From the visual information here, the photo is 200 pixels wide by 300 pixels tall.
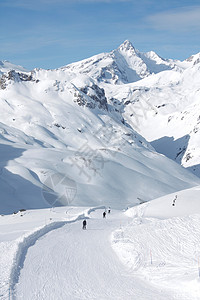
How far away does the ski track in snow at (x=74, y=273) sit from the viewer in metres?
17.8

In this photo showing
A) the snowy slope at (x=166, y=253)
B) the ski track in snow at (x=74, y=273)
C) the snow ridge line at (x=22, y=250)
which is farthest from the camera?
the snowy slope at (x=166, y=253)

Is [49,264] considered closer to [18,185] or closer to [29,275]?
[29,275]

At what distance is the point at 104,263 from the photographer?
2347 cm

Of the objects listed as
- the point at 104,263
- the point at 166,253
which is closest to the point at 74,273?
the point at 104,263

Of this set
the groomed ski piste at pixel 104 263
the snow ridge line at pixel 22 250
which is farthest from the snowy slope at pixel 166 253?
the snow ridge line at pixel 22 250

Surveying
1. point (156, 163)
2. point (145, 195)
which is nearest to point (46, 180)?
point (145, 195)

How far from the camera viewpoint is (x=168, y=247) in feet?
87.9

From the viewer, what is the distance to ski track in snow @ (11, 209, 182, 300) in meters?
17.8

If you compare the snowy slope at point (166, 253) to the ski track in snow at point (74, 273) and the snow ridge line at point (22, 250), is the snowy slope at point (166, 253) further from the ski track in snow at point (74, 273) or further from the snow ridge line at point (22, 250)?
the snow ridge line at point (22, 250)

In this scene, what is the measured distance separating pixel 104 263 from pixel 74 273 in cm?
310

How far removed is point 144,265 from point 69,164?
320 ft

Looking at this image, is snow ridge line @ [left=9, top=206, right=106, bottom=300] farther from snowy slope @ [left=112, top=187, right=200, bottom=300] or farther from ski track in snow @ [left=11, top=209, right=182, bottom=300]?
snowy slope @ [left=112, top=187, right=200, bottom=300]

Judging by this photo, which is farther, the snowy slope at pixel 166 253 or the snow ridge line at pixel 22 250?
the snowy slope at pixel 166 253

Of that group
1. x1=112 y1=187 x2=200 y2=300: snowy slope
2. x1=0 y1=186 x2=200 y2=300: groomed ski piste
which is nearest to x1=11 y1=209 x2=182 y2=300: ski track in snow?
x1=0 y1=186 x2=200 y2=300: groomed ski piste
